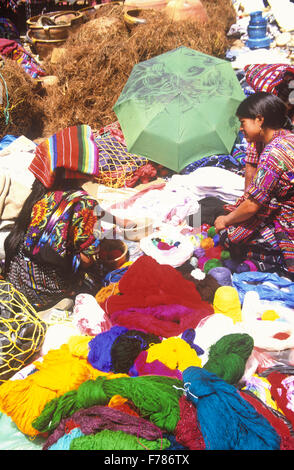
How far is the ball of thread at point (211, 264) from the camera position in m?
3.18

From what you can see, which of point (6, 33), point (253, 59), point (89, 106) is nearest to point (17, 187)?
point (89, 106)

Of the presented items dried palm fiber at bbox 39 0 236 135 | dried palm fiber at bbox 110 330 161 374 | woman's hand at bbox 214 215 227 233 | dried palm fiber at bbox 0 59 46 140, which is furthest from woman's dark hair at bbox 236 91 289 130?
dried palm fiber at bbox 0 59 46 140

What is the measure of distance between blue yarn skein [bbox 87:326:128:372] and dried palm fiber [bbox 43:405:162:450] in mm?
406

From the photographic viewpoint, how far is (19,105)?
558 centimetres

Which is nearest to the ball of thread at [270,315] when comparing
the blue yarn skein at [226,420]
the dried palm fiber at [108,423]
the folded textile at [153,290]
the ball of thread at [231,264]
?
the folded textile at [153,290]

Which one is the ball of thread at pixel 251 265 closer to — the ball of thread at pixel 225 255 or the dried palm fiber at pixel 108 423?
the ball of thread at pixel 225 255

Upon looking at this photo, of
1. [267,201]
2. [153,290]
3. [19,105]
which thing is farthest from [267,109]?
[19,105]

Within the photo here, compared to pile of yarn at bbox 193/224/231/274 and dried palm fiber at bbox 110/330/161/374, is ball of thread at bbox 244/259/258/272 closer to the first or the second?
pile of yarn at bbox 193/224/231/274

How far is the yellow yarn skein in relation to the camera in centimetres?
206

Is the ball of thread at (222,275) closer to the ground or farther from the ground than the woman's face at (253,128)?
closer to the ground

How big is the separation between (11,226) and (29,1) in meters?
11.0

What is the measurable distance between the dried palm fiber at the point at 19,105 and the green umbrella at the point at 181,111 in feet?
6.02

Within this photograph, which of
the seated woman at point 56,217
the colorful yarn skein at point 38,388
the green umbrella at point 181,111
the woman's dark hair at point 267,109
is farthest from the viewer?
the green umbrella at point 181,111
